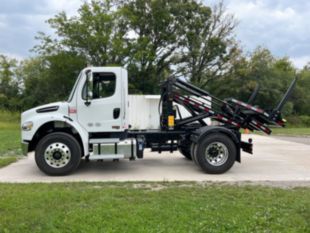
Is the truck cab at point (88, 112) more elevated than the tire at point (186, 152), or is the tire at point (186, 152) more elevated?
the truck cab at point (88, 112)

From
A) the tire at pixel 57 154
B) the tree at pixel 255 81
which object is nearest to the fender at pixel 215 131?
the tire at pixel 57 154

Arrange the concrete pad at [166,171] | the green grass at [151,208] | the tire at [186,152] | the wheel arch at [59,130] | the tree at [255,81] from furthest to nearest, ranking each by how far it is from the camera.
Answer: the tree at [255,81], the tire at [186,152], the wheel arch at [59,130], the concrete pad at [166,171], the green grass at [151,208]

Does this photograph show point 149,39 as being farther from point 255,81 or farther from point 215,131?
point 215,131

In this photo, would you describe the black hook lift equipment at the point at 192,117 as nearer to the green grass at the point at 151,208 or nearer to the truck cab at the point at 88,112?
the truck cab at the point at 88,112

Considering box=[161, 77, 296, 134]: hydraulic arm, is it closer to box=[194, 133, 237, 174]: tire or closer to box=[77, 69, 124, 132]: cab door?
box=[194, 133, 237, 174]: tire

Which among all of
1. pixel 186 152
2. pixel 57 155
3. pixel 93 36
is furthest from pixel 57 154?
pixel 93 36

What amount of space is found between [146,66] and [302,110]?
25.3m

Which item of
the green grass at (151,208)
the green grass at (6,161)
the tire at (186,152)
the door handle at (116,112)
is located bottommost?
the green grass at (151,208)

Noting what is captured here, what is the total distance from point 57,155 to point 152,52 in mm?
28455

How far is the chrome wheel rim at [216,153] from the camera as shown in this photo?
8312 mm

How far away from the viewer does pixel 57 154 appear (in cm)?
786

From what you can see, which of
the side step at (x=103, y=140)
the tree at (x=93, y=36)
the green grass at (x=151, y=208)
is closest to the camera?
the green grass at (x=151, y=208)

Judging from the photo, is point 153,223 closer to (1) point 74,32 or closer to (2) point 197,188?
(2) point 197,188

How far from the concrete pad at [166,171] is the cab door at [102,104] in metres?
1.18
